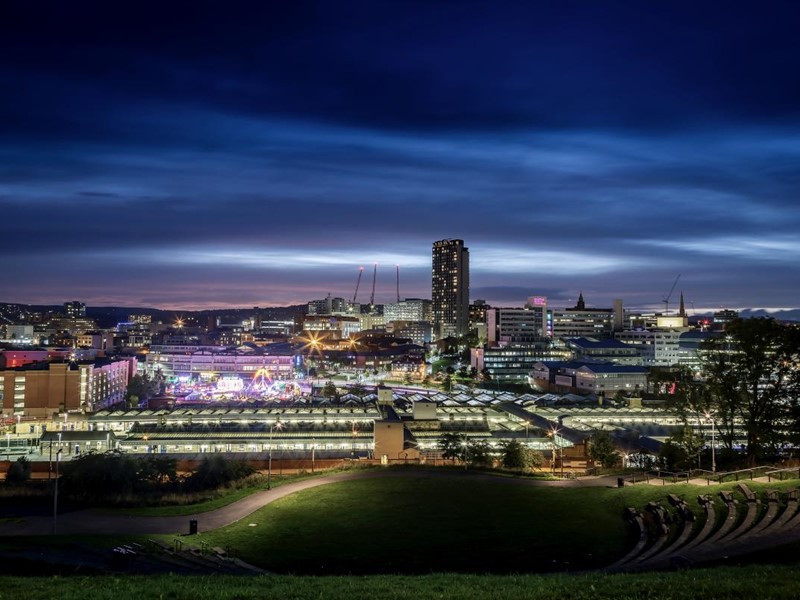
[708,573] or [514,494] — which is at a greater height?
[708,573]

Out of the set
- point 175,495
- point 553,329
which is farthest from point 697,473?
point 553,329

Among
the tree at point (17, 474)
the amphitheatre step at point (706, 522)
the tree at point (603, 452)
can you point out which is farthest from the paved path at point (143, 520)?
the tree at point (603, 452)

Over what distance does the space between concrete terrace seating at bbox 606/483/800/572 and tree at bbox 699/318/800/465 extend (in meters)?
8.01

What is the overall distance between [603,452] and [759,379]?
10.5 metres

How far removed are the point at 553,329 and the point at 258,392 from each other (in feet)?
321

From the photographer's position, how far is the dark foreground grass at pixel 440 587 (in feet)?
35.6

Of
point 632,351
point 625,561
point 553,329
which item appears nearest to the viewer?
point 625,561

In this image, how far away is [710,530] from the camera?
18672 millimetres

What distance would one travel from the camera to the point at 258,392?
3469 inches

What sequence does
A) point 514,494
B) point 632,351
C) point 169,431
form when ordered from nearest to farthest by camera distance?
point 514,494
point 169,431
point 632,351

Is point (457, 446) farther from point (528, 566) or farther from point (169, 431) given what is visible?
point (169, 431)

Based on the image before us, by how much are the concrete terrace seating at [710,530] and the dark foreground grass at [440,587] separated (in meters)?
2.81

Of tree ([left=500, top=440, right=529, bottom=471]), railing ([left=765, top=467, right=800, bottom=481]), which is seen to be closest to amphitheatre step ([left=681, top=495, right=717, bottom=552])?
railing ([left=765, top=467, right=800, bottom=481])

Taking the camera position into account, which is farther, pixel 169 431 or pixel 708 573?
pixel 169 431
